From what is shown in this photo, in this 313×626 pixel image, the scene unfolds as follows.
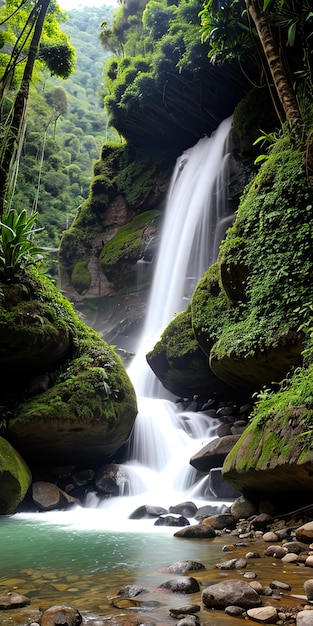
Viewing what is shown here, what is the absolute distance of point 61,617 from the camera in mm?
2465

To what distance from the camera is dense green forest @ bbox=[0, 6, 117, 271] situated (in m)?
28.6

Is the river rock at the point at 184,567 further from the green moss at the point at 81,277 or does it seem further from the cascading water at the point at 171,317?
the green moss at the point at 81,277

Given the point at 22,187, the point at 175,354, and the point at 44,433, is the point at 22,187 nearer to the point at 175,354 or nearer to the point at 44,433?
the point at 175,354

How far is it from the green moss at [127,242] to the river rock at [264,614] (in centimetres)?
1659

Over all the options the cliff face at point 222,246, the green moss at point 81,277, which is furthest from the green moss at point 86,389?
the green moss at point 81,277

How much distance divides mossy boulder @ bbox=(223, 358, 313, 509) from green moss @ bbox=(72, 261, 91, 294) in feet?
51.2

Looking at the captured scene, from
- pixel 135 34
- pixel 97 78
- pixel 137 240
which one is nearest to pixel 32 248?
pixel 137 240

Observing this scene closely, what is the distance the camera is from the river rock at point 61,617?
7.97 feet

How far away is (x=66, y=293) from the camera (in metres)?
21.0

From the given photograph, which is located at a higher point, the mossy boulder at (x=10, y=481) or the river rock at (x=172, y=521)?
the mossy boulder at (x=10, y=481)

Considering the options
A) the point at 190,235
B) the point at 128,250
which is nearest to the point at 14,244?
the point at 190,235

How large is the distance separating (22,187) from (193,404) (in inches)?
868

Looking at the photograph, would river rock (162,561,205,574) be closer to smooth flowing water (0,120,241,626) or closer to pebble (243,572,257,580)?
smooth flowing water (0,120,241,626)

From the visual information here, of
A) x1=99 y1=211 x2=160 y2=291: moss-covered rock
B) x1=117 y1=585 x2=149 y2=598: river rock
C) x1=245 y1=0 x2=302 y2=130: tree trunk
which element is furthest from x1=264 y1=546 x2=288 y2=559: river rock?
x1=99 y1=211 x2=160 y2=291: moss-covered rock
